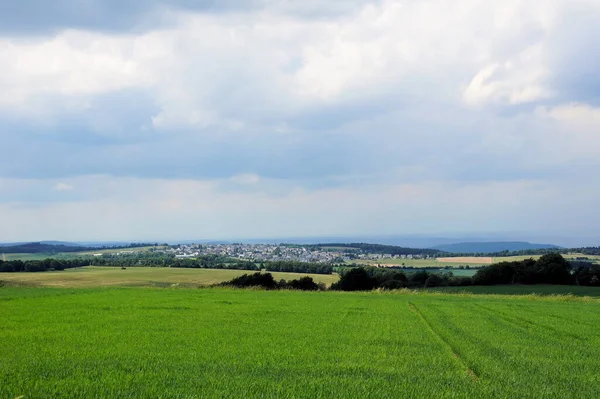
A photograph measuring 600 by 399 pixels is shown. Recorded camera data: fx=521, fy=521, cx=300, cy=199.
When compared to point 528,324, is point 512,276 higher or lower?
lower

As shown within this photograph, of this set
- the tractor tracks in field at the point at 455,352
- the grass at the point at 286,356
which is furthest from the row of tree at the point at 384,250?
the tractor tracks in field at the point at 455,352

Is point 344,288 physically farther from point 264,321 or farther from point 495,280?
point 264,321

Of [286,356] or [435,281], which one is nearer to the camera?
[286,356]

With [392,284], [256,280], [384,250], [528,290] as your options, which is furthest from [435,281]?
[384,250]

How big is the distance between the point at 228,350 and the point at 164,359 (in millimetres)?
2086

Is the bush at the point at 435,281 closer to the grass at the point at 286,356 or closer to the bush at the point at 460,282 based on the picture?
the bush at the point at 460,282

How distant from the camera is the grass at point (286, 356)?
10211 mm

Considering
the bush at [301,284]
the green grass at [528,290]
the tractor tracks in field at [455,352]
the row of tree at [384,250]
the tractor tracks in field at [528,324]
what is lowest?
the green grass at [528,290]

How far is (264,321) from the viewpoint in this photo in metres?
22.6

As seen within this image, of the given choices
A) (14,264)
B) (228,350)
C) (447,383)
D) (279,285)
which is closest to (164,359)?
(228,350)

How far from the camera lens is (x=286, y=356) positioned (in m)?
13.9

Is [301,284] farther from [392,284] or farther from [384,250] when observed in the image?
[384,250]

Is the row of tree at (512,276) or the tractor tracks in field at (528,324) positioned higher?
the tractor tracks in field at (528,324)

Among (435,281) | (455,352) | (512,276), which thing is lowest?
(435,281)
